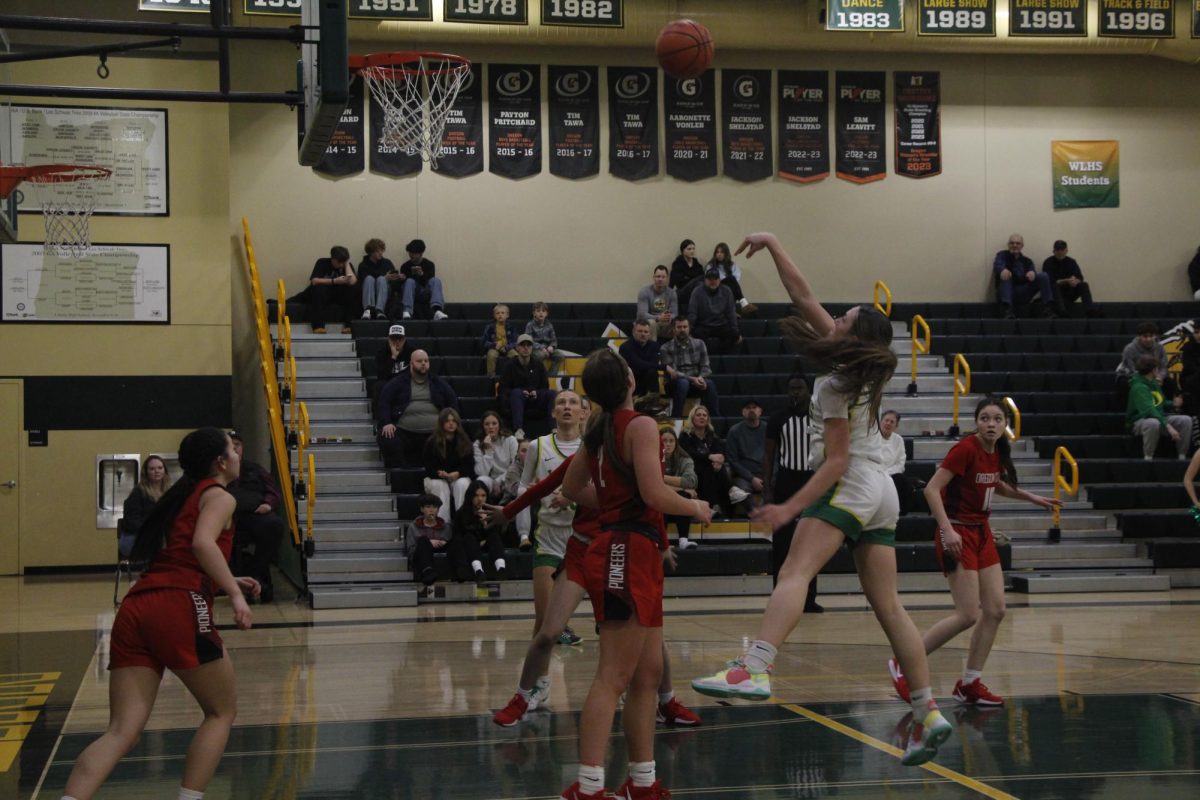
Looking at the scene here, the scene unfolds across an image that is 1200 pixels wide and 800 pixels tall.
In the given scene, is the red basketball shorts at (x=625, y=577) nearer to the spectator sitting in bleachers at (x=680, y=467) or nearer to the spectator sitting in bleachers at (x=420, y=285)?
the spectator sitting in bleachers at (x=680, y=467)

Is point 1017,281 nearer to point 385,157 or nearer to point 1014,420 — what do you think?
point 1014,420

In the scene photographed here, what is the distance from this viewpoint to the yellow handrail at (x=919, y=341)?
1816cm

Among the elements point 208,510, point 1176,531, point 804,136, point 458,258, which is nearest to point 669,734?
point 208,510

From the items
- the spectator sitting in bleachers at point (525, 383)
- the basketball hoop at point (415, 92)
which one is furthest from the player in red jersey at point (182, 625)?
the spectator sitting in bleachers at point (525, 383)

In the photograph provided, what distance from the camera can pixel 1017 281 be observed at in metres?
20.4

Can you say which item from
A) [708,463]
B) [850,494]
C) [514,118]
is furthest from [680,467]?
[850,494]

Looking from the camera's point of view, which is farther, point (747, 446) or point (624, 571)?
point (747, 446)

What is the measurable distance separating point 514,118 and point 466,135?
2.49ft

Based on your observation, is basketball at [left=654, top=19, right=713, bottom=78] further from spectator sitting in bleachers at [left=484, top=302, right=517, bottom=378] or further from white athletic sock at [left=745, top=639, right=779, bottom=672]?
white athletic sock at [left=745, top=639, right=779, bottom=672]

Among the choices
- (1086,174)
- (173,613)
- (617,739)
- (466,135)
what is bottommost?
(617,739)

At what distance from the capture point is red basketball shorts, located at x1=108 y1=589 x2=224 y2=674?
482 centimetres

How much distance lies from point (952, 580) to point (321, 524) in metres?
8.63

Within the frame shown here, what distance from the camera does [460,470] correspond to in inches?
564

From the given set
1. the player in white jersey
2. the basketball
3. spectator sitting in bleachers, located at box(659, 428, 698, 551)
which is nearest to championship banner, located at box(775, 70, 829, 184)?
spectator sitting in bleachers, located at box(659, 428, 698, 551)
